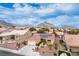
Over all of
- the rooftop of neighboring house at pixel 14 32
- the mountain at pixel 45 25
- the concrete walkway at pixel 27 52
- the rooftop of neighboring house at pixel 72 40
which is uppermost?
the mountain at pixel 45 25

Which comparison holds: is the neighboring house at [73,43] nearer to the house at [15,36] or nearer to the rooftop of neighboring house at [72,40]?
the rooftop of neighboring house at [72,40]

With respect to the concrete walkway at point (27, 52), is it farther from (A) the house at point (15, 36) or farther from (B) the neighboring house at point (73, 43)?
(B) the neighboring house at point (73, 43)

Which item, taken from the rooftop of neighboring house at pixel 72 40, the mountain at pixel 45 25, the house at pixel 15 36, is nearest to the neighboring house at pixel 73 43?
the rooftop of neighboring house at pixel 72 40

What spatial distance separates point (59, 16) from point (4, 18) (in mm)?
313

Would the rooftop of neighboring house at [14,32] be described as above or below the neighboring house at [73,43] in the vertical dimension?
above

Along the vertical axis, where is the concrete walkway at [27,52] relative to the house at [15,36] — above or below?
below

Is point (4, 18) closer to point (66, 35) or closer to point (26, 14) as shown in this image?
point (26, 14)

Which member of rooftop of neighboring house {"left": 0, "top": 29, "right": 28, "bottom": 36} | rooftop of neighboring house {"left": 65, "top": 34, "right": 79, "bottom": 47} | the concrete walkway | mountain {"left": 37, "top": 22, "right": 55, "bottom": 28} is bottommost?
the concrete walkway

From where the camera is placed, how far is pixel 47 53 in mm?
919

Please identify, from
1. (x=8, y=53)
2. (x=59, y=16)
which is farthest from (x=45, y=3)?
(x=8, y=53)

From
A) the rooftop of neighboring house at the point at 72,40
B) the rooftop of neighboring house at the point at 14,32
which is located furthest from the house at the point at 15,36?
the rooftop of neighboring house at the point at 72,40

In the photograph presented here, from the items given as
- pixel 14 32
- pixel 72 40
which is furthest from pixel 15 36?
pixel 72 40

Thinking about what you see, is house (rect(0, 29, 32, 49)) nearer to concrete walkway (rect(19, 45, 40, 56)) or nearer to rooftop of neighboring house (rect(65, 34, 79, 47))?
concrete walkway (rect(19, 45, 40, 56))

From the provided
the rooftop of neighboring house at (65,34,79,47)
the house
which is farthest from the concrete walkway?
the rooftop of neighboring house at (65,34,79,47)
